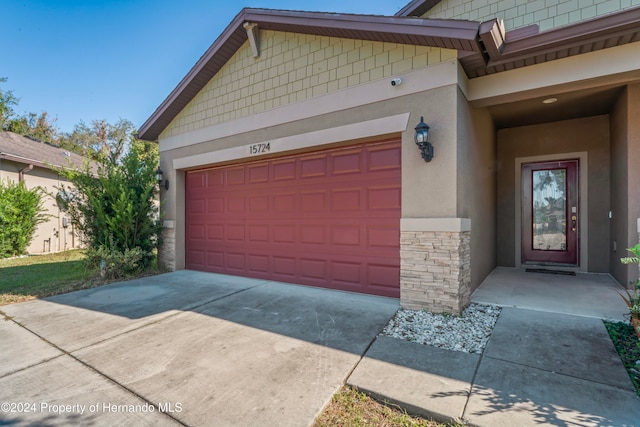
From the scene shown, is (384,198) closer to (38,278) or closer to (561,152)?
(561,152)

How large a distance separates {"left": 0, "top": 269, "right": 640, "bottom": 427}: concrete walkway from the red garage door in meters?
1.01

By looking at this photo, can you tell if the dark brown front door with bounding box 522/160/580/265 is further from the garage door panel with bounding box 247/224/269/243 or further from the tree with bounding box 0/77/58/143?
the tree with bounding box 0/77/58/143

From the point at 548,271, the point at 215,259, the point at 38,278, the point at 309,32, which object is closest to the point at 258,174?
the point at 215,259

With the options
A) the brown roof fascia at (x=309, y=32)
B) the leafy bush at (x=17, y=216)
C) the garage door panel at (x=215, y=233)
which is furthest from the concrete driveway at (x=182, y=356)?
the leafy bush at (x=17, y=216)

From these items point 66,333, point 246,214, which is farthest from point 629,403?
point 246,214

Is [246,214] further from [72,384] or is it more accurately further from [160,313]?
[72,384]

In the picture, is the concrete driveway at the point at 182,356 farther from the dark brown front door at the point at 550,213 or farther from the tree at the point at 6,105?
the tree at the point at 6,105

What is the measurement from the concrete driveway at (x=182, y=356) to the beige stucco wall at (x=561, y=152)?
4505mm

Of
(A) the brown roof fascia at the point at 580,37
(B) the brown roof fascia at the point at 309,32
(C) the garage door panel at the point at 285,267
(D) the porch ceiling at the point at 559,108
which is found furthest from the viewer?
(C) the garage door panel at the point at 285,267

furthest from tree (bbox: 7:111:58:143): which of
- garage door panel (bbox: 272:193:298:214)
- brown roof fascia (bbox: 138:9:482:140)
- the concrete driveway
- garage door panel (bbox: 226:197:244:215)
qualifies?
garage door panel (bbox: 272:193:298:214)

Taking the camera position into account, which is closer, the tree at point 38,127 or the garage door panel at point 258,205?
the garage door panel at point 258,205

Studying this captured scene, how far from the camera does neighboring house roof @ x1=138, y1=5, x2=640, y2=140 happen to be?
3.58m

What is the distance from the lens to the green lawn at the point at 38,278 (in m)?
5.55

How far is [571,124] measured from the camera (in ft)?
21.6
